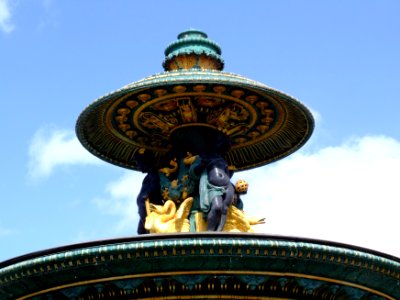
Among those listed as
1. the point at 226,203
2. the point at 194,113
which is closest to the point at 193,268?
the point at 226,203

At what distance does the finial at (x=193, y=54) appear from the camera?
2145 centimetres

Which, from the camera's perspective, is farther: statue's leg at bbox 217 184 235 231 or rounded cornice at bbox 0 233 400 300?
statue's leg at bbox 217 184 235 231

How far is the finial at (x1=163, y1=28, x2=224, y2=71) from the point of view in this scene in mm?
21453

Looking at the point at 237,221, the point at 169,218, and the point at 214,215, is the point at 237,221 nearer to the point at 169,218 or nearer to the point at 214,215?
the point at 214,215

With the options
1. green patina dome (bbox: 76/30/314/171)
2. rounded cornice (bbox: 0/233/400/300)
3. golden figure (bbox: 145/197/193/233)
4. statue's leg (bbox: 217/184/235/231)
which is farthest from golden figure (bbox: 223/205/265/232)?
rounded cornice (bbox: 0/233/400/300)

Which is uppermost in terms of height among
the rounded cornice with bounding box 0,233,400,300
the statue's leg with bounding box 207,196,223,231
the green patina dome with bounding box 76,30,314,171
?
the green patina dome with bounding box 76,30,314,171

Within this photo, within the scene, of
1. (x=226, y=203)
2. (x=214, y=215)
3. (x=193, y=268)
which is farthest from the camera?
(x=226, y=203)

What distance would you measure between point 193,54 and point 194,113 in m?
1.64

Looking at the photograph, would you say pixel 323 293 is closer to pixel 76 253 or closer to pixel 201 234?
pixel 201 234

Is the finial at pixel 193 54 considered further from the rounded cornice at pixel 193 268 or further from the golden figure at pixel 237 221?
the rounded cornice at pixel 193 268

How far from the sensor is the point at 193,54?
70.4 ft

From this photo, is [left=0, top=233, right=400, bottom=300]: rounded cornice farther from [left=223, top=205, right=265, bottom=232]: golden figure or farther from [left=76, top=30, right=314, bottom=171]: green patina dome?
[left=76, top=30, right=314, bottom=171]: green patina dome

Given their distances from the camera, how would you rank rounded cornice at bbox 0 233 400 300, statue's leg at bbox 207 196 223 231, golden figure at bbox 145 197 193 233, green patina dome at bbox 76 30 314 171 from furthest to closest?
green patina dome at bbox 76 30 314 171 → golden figure at bbox 145 197 193 233 → statue's leg at bbox 207 196 223 231 → rounded cornice at bbox 0 233 400 300

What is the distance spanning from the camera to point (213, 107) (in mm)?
20469
